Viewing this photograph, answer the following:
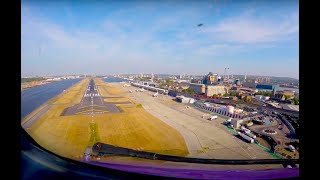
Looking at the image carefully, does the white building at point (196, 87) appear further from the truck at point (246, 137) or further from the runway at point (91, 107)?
the truck at point (246, 137)

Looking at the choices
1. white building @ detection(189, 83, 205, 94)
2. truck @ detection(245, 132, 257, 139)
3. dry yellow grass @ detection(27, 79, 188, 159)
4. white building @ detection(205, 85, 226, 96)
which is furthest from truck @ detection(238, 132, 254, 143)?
white building @ detection(189, 83, 205, 94)

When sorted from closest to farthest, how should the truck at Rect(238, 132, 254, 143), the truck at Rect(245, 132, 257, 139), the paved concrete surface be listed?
the paved concrete surface → the truck at Rect(238, 132, 254, 143) → the truck at Rect(245, 132, 257, 139)

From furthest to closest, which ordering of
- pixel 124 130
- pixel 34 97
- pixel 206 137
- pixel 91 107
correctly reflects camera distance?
pixel 34 97 → pixel 91 107 → pixel 124 130 → pixel 206 137

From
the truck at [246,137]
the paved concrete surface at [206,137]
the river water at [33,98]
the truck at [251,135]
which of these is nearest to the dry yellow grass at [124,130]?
the paved concrete surface at [206,137]

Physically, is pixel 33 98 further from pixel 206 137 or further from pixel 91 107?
pixel 206 137

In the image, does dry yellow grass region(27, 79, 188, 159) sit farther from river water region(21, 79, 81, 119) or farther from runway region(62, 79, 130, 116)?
river water region(21, 79, 81, 119)

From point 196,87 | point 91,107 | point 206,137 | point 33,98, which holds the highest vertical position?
point 196,87

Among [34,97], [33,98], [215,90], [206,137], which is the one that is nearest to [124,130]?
[206,137]
